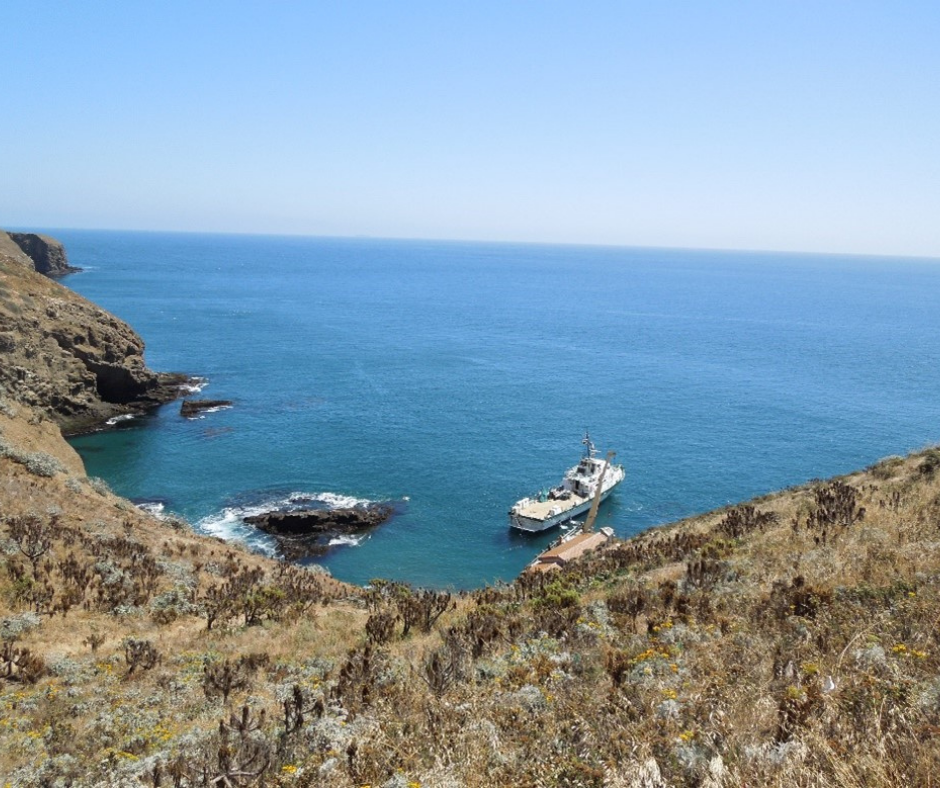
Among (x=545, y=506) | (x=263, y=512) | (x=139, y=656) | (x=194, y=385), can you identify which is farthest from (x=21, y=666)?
(x=194, y=385)

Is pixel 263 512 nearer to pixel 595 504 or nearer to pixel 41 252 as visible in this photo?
pixel 595 504

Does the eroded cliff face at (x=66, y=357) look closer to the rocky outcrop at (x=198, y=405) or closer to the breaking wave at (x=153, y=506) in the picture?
the rocky outcrop at (x=198, y=405)

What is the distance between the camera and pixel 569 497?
142 feet

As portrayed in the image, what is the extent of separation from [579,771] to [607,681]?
204 cm

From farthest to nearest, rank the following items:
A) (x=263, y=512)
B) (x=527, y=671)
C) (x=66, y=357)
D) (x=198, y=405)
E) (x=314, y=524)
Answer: (x=198, y=405), (x=66, y=357), (x=263, y=512), (x=314, y=524), (x=527, y=671)

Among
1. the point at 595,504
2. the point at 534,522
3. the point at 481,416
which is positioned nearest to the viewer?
the point at 534,522

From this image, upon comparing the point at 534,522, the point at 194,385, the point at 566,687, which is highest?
the point at 566,687

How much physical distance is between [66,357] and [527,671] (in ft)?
196

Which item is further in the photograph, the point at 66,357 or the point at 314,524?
the point at 66,357

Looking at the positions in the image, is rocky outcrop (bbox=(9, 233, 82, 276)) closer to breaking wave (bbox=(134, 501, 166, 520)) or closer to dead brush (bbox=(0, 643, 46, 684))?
breaking wave (bbox=(134, 501, 166, 520))

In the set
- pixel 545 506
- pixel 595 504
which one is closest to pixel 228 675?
pixel 545 506

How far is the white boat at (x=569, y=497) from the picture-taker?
1578 inches

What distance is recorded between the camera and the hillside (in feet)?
17.7

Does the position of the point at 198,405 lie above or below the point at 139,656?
below
